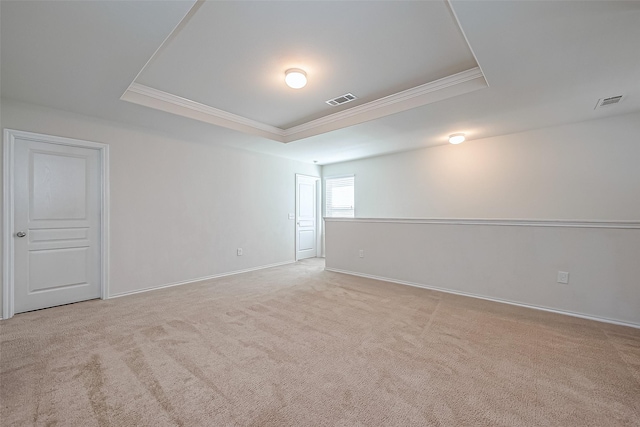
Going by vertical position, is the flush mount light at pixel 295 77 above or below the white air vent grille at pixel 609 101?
above

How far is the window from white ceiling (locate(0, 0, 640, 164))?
2848mm

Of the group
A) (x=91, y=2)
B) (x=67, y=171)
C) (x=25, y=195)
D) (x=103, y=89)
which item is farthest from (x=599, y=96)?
(x=25, y=195)

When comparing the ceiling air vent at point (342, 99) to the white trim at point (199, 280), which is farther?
the white trim at point (199, 280)

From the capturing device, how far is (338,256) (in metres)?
5.42

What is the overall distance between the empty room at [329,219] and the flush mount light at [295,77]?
2cm

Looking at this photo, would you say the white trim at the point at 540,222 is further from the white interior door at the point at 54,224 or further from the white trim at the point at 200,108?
the white interior door at the point at 54,224

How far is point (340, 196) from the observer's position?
678cm

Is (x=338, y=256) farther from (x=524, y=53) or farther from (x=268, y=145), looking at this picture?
(x=524, y=53)

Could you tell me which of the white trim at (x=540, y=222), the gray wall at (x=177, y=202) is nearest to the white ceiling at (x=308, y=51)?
the gray wall at (x=177, y=202)

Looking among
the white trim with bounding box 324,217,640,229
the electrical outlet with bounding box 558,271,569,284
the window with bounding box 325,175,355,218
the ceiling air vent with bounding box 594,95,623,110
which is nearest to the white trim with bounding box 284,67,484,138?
the ceiling air vent with bounding box 594,95,623,110

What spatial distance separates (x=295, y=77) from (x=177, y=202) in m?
2.85

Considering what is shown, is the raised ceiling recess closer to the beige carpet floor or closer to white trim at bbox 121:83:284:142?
white trim at bbox 121:83:284:142

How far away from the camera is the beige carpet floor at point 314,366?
5.14 feet

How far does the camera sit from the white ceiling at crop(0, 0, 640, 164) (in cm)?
183
